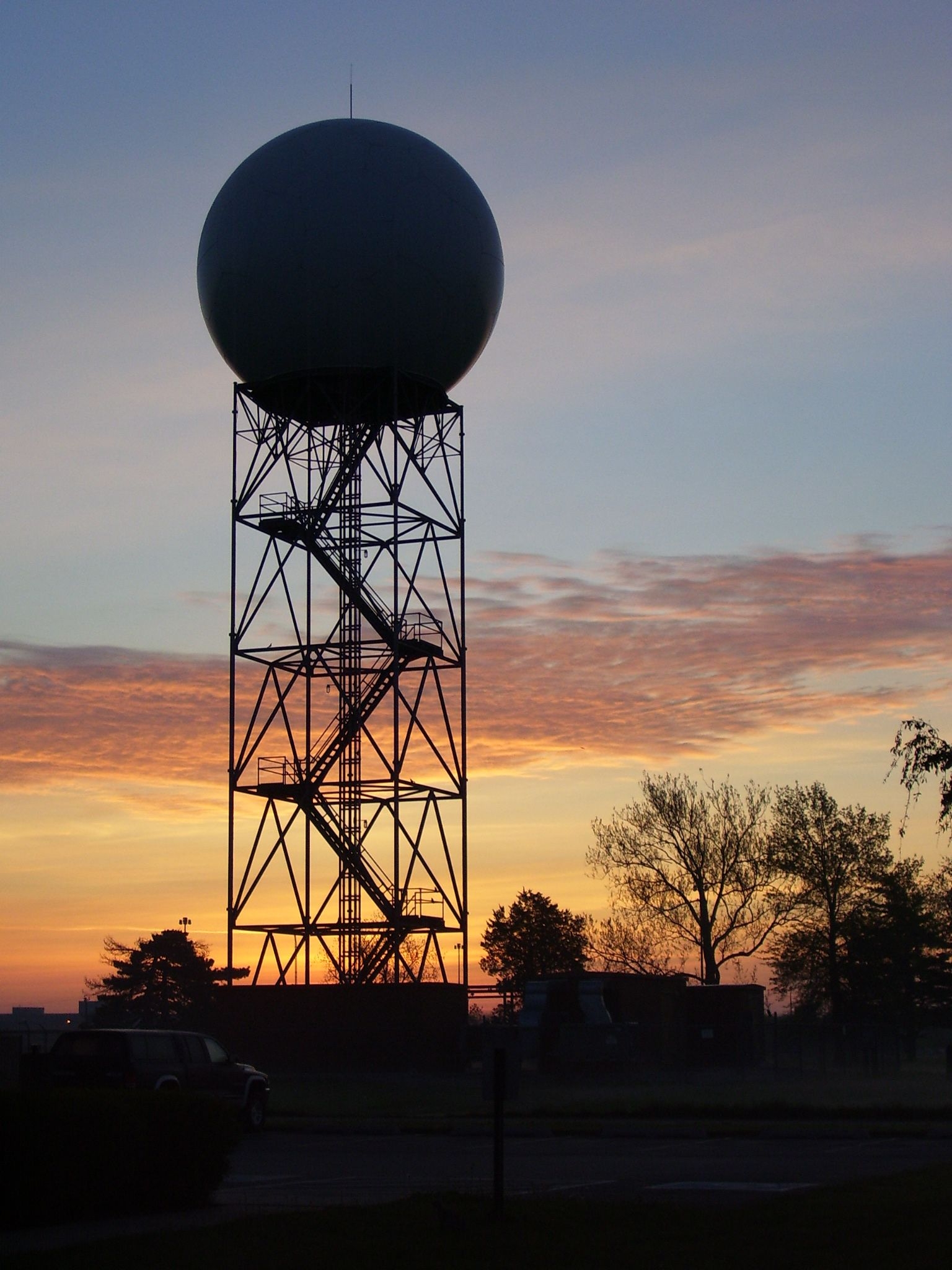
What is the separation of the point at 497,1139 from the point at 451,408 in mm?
30127

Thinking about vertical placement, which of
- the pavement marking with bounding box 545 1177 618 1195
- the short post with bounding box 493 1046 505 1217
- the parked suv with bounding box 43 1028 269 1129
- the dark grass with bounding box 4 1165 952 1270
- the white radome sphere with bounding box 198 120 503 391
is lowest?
the dark grass with bounding box 4 1165 952 1270

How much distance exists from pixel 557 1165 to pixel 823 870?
42.9 metres

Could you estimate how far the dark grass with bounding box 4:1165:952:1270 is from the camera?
10.6 metres

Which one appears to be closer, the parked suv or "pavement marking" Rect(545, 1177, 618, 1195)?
"pavement marking" Rect(545, 1177, 618, 1195)

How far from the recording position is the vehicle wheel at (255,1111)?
25.4 m

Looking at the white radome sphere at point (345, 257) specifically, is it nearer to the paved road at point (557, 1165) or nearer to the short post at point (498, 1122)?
the paved road at point (557, 1165)

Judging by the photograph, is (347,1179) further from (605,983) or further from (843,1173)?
(605,983)

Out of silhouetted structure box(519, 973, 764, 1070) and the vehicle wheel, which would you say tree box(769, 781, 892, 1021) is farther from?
the vehicle wheel

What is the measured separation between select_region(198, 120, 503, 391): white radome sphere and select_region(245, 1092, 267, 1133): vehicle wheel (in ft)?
60.3

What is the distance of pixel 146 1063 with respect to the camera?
23.3 meters

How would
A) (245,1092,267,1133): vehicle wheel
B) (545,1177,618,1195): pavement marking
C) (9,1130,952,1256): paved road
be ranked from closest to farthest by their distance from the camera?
(9,1130,952,1256): paved road
(545,1177,618,1195): pavement marking
(245,1092,267,1133): vehicle wheel

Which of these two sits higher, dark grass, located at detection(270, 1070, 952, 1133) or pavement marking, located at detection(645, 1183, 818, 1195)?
dark grass, located at detection(270, 1070, 952, 1133)

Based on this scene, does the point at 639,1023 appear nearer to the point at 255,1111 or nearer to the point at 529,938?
the point at 255,1111

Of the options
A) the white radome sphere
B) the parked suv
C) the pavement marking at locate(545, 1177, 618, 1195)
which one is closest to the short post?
the pavement marking at locate(545, 1177, 618, 1195)
